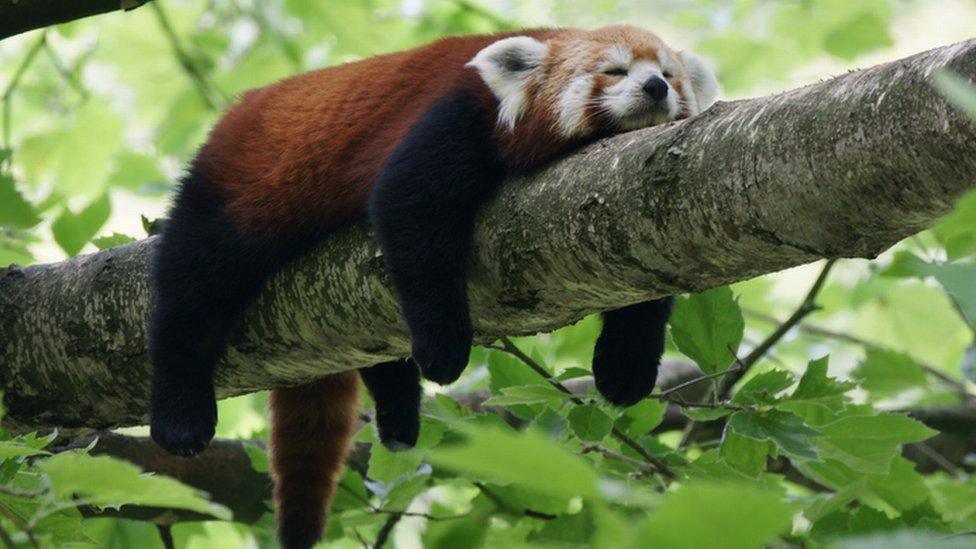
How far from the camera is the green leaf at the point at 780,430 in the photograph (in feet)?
6.81

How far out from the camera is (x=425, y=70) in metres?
2.91

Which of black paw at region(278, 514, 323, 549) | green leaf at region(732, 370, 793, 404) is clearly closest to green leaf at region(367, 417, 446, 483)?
black paw at region(278, 514, 323, 549)

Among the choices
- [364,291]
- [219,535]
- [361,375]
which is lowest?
[219,535]

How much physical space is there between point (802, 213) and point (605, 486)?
3.35 ft

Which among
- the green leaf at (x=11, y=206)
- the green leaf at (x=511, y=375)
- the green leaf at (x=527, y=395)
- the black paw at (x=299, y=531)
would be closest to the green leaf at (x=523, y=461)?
the green leaf at (x=527, y=395)

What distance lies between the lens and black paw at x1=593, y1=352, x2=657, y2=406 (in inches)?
102

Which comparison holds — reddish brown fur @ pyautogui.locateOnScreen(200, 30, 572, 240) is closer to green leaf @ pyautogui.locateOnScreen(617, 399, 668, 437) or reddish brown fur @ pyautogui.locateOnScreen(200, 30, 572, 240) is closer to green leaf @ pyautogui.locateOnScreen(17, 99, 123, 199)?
green leaf @ pyautogui.locateOnScreen(617, 399, 668, 437)

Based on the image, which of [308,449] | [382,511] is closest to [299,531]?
[308,449]

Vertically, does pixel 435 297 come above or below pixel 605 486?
below

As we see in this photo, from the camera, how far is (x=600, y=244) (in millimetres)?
1959

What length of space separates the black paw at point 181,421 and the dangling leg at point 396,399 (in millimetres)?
477

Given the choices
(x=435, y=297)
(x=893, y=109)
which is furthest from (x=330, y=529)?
(x=893, y=109)

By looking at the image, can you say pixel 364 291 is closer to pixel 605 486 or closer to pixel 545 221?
pixel 545 221

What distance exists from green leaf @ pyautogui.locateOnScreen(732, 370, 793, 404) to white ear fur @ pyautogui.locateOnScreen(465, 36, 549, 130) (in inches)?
33.5
